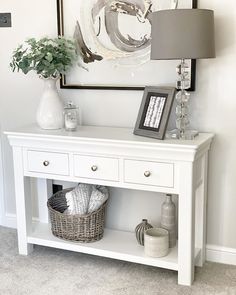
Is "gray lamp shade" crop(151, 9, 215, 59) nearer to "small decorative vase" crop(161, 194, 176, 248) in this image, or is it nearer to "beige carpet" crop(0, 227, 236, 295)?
"small decorative vase" crop(161, 194, 176, 248)

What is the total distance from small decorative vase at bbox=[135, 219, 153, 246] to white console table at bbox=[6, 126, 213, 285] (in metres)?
0.04

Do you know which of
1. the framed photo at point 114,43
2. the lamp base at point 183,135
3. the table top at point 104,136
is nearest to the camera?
the table top at point 104,136

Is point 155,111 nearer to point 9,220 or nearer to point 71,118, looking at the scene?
point 71,118

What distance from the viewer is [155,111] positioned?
99.7 inches

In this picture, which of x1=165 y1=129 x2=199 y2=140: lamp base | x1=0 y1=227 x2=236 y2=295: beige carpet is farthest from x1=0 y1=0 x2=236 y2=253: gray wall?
x1=0 y1=227 x2=236 y2=295: beige carpet

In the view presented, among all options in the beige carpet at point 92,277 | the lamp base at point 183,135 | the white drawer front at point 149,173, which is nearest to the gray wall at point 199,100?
the lamp base at point 183,135

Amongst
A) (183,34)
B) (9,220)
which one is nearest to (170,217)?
(183,34)

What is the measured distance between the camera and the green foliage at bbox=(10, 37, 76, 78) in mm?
2729

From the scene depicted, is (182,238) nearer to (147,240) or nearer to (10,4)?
(147,240)

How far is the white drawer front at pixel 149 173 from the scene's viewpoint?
2.41 meters

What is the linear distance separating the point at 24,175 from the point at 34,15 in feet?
3.56

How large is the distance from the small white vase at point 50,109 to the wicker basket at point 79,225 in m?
0.54

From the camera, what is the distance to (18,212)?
9.61 ft

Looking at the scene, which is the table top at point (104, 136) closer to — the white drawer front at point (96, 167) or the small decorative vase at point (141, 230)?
the white drawer front at point (96, 167)
